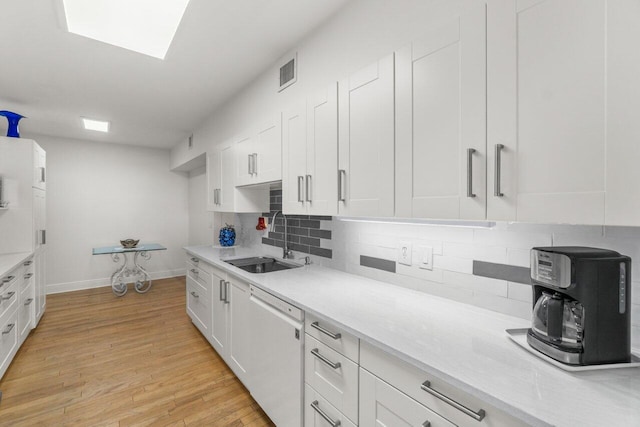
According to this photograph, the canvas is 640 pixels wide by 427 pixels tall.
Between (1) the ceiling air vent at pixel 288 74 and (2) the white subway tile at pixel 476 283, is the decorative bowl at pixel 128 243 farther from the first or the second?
(2) the white subway tile at pixel 476 283

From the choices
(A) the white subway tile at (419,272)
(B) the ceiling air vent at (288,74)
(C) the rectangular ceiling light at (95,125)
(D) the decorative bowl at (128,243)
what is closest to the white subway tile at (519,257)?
(A) the white subway tile at (419,272)

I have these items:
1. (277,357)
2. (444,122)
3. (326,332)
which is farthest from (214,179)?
(444,122)

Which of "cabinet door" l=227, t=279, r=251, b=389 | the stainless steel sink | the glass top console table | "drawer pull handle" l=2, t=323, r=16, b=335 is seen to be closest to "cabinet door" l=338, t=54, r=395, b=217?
"cabinet door" l=227, t=279, r=251, b=389

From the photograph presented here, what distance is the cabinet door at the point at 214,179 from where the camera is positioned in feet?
10.9

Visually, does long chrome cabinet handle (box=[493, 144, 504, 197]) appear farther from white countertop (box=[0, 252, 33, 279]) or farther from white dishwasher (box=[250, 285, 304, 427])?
white countertop (box=[0, 252, 33, 279])

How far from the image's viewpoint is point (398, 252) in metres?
1.76

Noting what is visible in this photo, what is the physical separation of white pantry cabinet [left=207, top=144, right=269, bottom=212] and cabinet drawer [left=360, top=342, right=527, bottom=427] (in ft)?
7.03

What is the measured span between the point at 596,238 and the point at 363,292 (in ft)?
3.40

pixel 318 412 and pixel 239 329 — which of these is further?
pixel 239 329

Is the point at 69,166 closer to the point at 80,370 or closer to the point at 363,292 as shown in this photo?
the point at 80,370

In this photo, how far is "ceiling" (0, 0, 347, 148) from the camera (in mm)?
1878

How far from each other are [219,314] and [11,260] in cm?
217

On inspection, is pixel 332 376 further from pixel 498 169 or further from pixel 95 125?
pixel 95 125

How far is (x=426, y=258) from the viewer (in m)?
1.60
